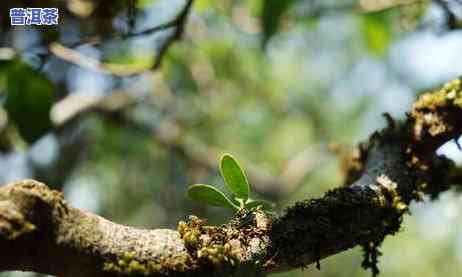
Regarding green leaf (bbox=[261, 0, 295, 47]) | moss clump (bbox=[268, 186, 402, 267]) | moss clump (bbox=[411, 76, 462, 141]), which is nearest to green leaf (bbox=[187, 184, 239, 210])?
moss clump (bbox=[268, 186, 402, 267])

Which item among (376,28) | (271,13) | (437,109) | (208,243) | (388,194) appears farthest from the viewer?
(376,28)

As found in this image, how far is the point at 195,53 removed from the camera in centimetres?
440

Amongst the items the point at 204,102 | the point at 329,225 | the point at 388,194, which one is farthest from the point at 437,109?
the point at 204,102

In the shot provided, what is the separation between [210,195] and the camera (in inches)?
49.9

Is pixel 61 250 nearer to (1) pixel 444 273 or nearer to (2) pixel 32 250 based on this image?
(2) pixel 32 250

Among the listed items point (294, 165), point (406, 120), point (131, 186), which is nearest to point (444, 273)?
point (131, 186)

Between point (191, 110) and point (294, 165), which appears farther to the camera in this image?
point (191, 110)

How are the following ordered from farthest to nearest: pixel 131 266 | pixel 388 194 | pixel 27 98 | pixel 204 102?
pixel 204 102 → pixel 27 98 → pixel 388 194 → pixel 131 266

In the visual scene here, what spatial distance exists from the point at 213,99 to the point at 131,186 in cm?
324

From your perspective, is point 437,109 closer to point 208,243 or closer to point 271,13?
point 208,243

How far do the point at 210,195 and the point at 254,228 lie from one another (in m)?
0.14

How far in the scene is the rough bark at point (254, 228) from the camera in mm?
941

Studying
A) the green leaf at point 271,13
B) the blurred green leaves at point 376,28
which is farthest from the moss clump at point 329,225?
the blurred green leaves at point 376,28

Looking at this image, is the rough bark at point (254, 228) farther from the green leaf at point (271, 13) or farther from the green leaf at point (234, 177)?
the green leaf at point (271, 13)
